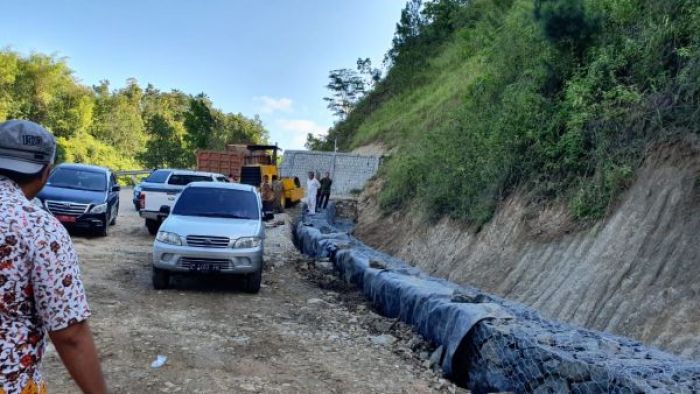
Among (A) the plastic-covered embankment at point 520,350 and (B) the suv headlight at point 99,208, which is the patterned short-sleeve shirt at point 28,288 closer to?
(A) the plastic-covered embankment at point 520,350

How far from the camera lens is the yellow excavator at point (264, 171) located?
23.7 metres

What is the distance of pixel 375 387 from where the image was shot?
5324 millimetres

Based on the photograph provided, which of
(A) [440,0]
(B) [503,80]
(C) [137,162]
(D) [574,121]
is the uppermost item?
(A) [440,0]

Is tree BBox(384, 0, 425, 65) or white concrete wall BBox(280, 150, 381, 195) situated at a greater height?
tree BBox(384, 0, 425, 65)

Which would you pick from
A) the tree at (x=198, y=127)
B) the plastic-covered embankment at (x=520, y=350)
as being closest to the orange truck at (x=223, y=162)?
the tree at (x=198, y=127)

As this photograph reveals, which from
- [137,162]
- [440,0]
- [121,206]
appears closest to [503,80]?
[121,206]

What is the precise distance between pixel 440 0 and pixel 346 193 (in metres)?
19.9

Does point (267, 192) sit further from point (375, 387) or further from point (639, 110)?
point (375, 387)

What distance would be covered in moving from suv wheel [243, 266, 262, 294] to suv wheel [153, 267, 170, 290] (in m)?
1.24

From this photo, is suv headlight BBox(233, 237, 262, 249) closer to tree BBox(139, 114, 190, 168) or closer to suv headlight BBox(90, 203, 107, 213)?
suv headlight BBox(90, 203, 107, 213)

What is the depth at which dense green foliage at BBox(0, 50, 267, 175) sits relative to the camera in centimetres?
4091

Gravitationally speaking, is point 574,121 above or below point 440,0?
below

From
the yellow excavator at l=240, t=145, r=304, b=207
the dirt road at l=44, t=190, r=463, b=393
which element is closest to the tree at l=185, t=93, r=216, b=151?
the yellow excavator at l=240, t=145, r=304, b=207

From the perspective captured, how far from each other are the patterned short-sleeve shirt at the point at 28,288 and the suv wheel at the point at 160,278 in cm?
699
